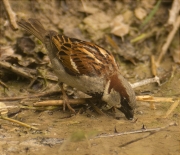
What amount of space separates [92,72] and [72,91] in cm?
83

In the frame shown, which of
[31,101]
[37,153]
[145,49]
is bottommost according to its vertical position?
[37,153]

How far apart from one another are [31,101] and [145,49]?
2236mm

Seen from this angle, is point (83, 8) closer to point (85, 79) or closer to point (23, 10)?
point (23, 10)

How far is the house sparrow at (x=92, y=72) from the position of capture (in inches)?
165

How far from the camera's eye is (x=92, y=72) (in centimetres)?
434

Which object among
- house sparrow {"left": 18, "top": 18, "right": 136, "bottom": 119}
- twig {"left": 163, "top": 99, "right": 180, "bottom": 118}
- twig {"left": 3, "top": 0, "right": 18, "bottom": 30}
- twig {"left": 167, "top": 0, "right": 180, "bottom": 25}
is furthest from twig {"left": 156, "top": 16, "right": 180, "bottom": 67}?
twig {"left": 3, "top": 0, "right": 18, "bottom": 30}

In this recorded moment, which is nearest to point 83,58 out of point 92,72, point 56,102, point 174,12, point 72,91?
point 92,72

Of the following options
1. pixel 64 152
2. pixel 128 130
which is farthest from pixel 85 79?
pixel 64 152

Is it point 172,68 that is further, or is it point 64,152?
point 172,68

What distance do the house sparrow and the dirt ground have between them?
0.26 metres

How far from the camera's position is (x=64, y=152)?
3480 mm

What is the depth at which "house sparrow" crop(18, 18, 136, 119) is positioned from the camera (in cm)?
418

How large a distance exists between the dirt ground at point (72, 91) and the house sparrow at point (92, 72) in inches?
10.2

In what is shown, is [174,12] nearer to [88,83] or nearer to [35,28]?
[35,28]
